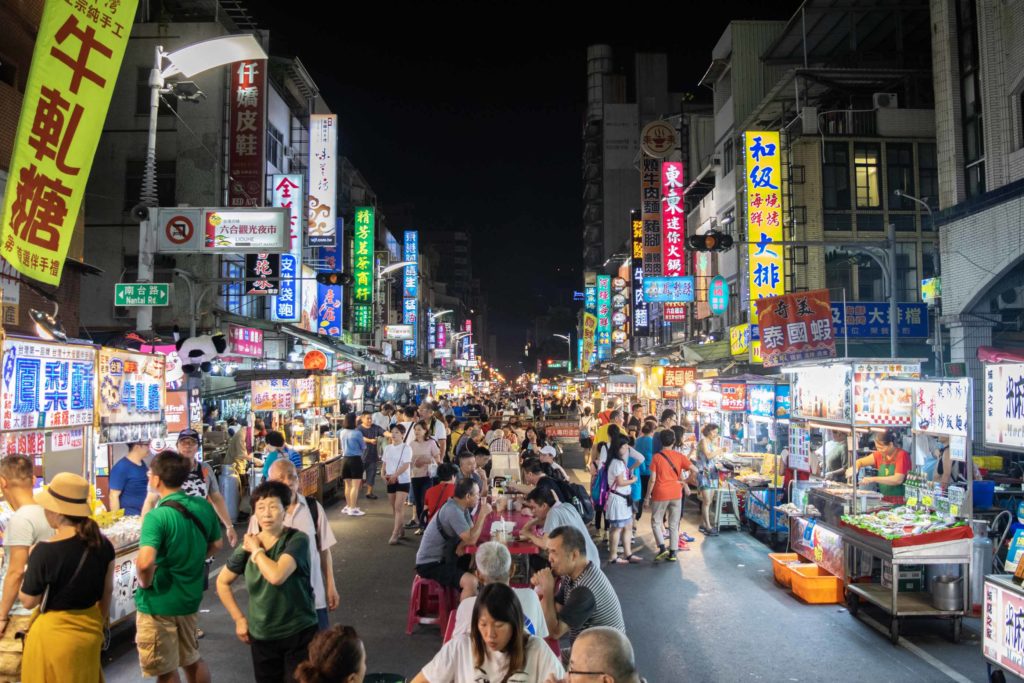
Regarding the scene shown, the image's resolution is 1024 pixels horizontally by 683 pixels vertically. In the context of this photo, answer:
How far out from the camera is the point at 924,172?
26.7m

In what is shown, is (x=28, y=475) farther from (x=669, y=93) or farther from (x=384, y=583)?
(x=669, y=93)

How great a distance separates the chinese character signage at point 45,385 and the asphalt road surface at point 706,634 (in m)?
2.40

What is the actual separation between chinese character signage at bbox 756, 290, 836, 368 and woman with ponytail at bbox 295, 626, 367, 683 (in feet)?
38.1

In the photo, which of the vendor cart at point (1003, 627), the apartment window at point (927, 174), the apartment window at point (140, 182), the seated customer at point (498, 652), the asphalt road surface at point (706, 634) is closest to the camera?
the seated customer at point (498, 652)

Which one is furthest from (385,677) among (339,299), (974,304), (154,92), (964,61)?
(339,299)

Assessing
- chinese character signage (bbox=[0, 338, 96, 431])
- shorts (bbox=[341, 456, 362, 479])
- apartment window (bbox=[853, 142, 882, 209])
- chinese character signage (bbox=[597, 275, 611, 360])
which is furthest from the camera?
chinese character signage (bbox=[597, 275, 611, 360])

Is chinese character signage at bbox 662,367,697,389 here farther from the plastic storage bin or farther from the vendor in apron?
the plastic storage bin

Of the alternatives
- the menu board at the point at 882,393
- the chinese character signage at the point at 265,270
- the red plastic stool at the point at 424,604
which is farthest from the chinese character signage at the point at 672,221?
the red plastic stool at the point at 424,604

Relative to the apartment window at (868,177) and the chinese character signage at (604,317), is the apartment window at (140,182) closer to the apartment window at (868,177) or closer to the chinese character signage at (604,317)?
the apartment window at (868,177)

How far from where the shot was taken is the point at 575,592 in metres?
4.85

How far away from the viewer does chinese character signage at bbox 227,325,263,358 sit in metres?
20.2

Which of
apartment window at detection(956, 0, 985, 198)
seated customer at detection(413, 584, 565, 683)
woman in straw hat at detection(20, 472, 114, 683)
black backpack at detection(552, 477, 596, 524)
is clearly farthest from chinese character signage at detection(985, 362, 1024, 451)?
apartment window at detection(956, 0, 985, 198)

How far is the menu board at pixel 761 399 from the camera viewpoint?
17.7 metres

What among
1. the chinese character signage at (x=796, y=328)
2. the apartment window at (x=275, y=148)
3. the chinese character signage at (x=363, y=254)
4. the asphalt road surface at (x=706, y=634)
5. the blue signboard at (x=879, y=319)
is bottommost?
the asphalt road surface at (x=706, y=634)
